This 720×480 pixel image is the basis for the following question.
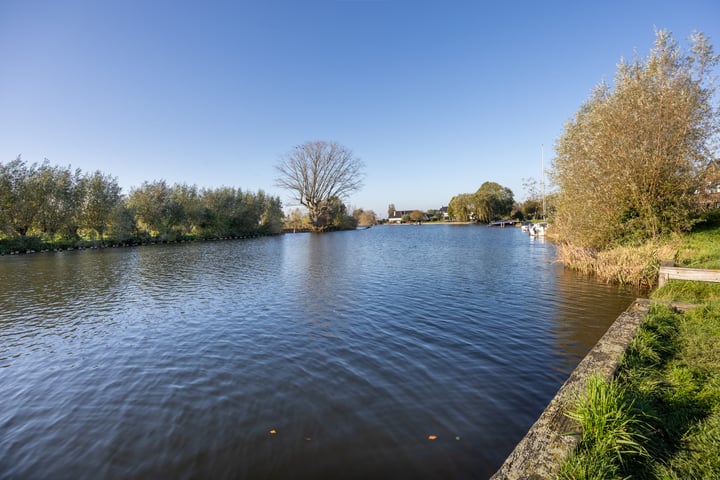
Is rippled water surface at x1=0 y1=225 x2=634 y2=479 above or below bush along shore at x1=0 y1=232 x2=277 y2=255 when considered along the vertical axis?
below

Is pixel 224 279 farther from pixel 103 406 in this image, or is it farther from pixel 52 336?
pixel 103 406

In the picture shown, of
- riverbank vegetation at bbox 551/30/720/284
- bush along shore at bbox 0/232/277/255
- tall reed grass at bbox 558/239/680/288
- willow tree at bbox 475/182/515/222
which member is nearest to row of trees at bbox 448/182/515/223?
willow tree at bbox 475/182/515/222

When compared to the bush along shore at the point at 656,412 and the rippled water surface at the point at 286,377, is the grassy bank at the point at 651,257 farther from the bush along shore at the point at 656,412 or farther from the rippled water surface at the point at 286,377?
the bush along shore at the point at 656,412

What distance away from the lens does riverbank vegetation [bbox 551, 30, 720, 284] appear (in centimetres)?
1431

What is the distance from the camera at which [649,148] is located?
1459 centimetres

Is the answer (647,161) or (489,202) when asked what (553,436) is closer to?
(647,161)

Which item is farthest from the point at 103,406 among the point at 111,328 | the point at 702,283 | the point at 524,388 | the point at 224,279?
the point at 702,283

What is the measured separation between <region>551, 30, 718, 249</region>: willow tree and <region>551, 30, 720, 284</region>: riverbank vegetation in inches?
1.4

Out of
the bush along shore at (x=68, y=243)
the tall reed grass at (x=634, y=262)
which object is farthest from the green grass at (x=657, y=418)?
the bush along shore at (x=68, y=243)

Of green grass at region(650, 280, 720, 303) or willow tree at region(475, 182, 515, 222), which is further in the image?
willow tree at region(475, 182, 515, 222)

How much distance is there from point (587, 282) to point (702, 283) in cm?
539

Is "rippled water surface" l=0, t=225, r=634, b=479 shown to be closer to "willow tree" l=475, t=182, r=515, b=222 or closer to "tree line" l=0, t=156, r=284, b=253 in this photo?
"tree line" l=0, t=156, r=284, b=253

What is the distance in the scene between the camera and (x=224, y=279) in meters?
17.5

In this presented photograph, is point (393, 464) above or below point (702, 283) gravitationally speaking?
below
